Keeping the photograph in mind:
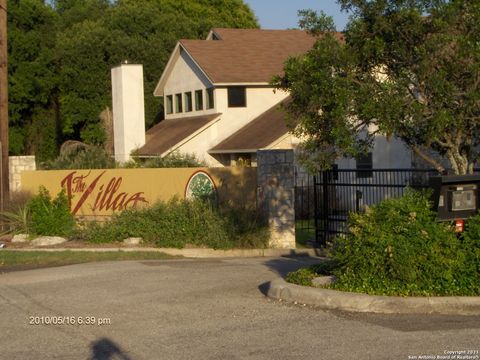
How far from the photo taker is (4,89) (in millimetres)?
24891

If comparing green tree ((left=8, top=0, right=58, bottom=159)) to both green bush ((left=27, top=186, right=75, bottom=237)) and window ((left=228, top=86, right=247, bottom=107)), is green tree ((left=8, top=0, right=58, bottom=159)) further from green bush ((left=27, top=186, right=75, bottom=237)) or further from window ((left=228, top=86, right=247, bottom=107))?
green bush ((left=27, top=186, right=75, bottom=237))

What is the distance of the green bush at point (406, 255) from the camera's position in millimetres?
10680

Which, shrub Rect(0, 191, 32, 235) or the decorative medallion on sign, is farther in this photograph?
shrub Rect(0, 191, 32, 235)

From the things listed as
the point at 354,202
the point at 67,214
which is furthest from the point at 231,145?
the point at 354,202

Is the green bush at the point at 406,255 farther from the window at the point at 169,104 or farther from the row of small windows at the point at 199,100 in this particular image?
the window at the point at 169,104

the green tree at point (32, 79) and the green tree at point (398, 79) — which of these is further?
the green tree at point (32, 79)

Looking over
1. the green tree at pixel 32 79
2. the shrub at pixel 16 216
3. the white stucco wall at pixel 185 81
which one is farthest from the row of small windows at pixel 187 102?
the shrub at pixel 16 216

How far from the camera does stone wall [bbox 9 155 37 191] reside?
95.5 ft

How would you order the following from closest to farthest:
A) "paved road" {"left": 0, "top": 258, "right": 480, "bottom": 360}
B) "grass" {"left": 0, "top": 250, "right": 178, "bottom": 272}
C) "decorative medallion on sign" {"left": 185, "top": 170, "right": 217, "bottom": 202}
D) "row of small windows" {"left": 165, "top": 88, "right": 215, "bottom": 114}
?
"paved road" {"left": 0, "top": 258, "right": 480, "bottom": 360} → "grass" {"left": 0, "top": 250, "right": 178, "bottom": 272} → "decorative medallion on sign" {"left": 185, "top": 170, "right": 217, "bottom": 202} → "row of small windows" {"left": 165, "top": 88, "right": 215, "bottom": 114}

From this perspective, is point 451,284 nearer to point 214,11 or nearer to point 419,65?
point 419,65

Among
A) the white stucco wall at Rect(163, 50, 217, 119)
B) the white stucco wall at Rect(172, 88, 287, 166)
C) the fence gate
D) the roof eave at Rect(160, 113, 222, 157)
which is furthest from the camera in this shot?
the white stucco wall at Rect(163, 50, 217, 119)

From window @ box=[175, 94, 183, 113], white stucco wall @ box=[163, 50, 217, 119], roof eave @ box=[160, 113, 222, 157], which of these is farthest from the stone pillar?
window @ box=[175, 94, 183, 113]

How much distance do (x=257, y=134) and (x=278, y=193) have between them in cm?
1243

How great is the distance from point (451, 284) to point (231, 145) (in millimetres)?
23332
